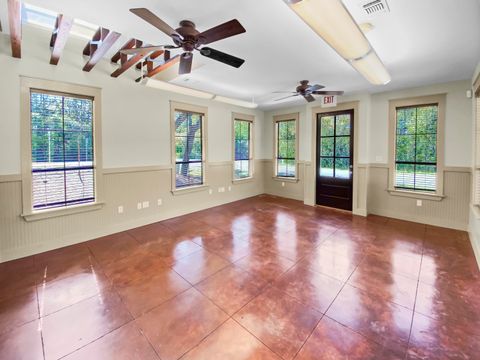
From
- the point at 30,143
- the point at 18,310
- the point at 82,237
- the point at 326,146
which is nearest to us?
the point at 18,310

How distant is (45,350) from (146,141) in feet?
10.8

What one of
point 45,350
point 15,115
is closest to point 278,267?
point 45,350

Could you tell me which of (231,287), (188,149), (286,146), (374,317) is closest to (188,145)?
(188,149)

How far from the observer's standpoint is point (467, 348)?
163cm

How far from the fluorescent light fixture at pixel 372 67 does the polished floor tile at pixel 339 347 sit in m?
2.64

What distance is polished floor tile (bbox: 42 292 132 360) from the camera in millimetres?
1669

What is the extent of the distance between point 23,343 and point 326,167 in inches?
220

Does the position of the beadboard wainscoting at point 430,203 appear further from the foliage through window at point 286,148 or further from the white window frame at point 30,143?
the white window frame at point 30,143

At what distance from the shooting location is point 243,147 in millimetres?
6496

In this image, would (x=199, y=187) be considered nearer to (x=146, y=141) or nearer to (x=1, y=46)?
(x=146, y=141)

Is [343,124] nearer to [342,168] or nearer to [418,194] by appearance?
[342,168]

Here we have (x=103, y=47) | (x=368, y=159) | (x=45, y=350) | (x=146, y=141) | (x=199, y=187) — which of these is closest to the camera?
(x=45, y=350)

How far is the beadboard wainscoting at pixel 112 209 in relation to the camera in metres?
2.94

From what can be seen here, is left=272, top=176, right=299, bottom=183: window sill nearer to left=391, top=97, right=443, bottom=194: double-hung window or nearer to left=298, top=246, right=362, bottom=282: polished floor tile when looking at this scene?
left=391, top=97, right=443, bottom=194: double-hung window
